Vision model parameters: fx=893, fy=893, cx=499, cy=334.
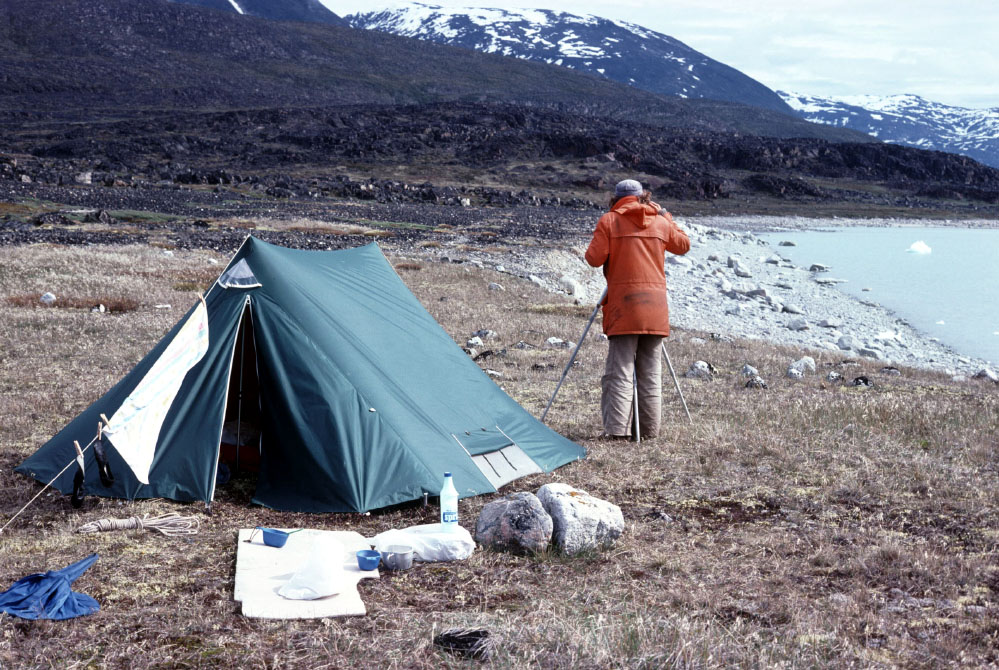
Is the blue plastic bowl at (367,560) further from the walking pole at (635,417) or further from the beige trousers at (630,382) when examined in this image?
the walking pole at (635,417)

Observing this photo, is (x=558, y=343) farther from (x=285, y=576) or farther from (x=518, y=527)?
Result: (x=285, y=576)

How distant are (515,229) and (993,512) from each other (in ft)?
94.5

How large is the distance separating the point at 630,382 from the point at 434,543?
3.11m

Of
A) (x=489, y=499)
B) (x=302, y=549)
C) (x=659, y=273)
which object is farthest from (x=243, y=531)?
(x=659, y=273)

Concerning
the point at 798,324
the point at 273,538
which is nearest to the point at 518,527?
the point at 273,538

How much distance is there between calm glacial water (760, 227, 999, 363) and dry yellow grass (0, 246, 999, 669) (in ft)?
42.3

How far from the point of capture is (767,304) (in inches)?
913

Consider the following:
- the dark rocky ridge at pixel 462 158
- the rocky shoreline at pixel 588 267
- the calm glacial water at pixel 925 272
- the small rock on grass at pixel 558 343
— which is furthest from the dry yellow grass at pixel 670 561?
the dark rocky ridge at pixel 462 158

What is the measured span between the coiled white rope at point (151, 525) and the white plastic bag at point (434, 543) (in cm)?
125

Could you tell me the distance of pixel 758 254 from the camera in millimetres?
37219

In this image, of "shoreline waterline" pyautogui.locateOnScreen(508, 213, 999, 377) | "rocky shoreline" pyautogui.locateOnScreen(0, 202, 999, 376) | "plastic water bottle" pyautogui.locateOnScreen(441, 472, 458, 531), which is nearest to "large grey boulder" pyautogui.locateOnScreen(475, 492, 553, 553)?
"plastic water bottle" pyautogui.locateOnScreen(441, 472, 458, 531)

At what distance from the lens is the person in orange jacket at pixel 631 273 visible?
7.51m

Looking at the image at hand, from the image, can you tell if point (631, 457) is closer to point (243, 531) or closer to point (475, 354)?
point (243, 531)

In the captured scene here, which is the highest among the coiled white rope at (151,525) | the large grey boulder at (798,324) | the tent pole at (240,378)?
→ the tent pole at (240,378)
